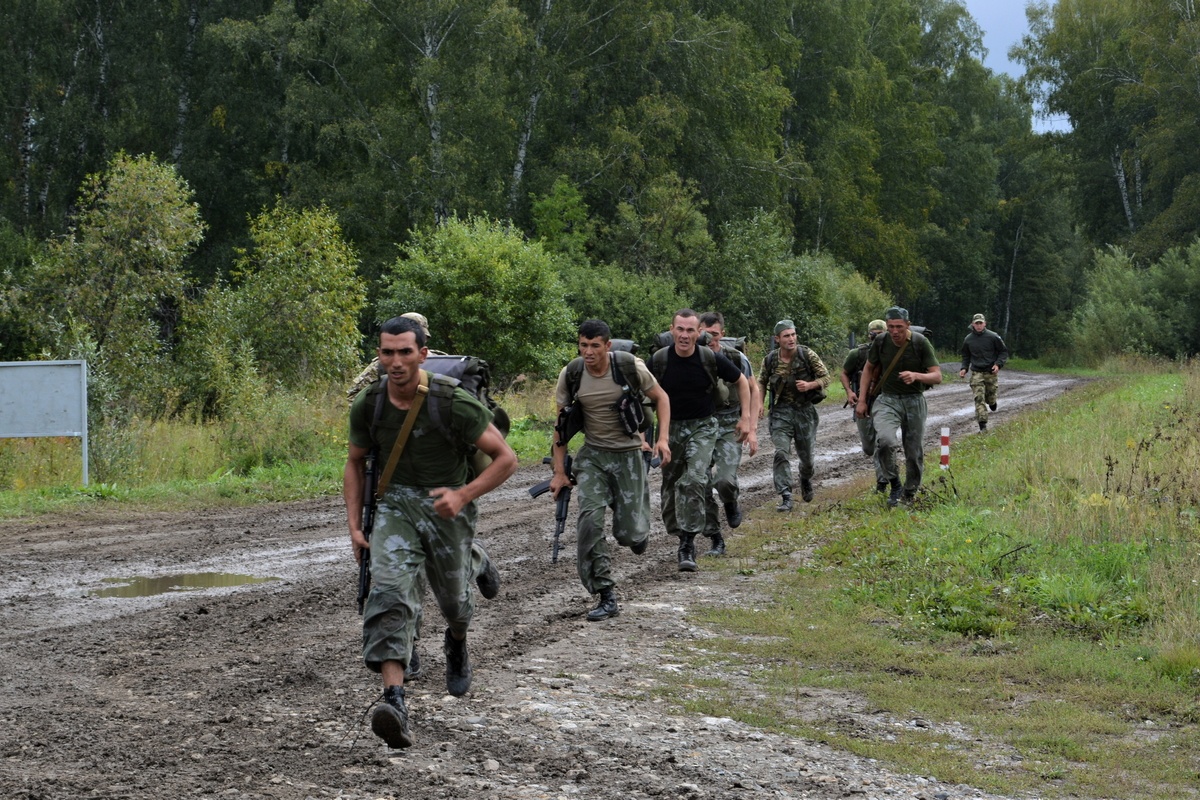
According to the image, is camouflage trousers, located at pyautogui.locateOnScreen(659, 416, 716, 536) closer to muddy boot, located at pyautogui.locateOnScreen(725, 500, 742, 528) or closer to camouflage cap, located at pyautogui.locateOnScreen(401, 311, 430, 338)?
muddy boot, located at pyautogui.locateOnScreen(725, 500, 742, 528)

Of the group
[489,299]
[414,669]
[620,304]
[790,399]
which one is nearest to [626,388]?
[414,669]

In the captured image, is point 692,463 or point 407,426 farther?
point 692,463

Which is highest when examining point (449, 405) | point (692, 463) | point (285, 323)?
point (285, 323)

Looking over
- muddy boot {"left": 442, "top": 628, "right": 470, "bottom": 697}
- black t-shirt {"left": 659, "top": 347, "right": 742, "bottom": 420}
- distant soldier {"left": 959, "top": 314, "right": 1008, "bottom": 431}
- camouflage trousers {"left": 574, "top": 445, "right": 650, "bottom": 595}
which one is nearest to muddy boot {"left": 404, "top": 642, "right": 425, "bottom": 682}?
muddy boot {"left": 442, "top": 628, "right": 470, "bottom": 697}

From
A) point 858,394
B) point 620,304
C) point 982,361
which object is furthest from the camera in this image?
point 620,304

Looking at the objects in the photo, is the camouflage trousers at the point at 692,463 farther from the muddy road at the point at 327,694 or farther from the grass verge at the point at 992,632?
the grass verge at the point at 992,632

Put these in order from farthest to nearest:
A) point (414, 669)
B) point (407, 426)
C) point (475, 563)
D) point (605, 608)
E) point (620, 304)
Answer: point (620, 304)
point (605, 608)
point (414, 669)
point (475, 563)
point (407, 426)

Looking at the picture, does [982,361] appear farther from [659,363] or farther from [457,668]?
[457,668]

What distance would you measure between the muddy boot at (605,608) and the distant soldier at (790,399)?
18.4ft

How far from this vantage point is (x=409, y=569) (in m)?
6.05

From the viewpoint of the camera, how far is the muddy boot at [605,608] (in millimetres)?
8758

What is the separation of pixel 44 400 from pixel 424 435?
36.9ft

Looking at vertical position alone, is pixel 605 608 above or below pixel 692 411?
below

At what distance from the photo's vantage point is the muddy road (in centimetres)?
537
